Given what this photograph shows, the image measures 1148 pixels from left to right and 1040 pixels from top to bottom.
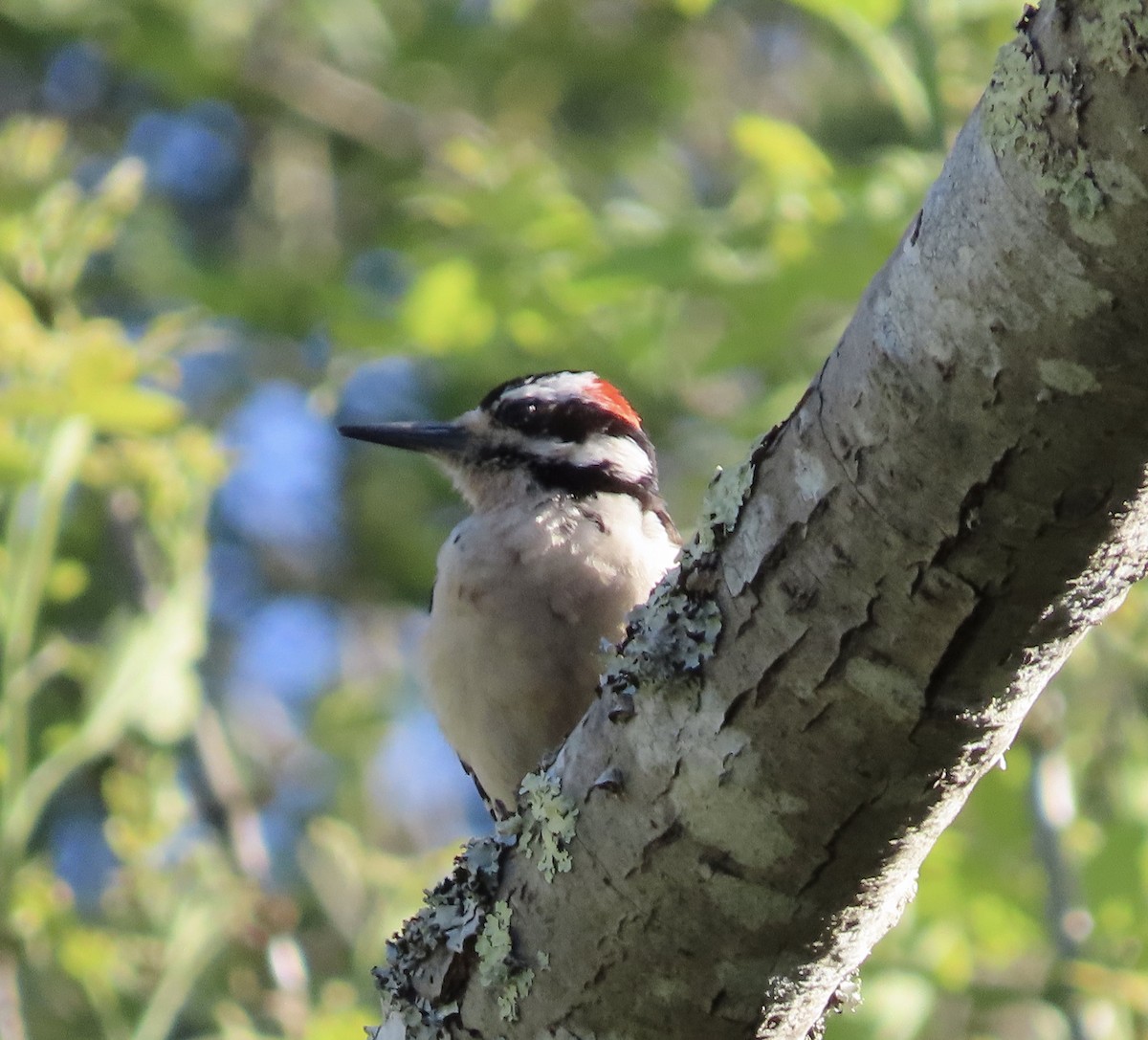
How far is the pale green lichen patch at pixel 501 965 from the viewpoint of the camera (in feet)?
6.95

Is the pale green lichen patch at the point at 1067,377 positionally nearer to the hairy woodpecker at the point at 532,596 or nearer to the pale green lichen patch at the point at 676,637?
the pale green lichen patch at the point at 676,637

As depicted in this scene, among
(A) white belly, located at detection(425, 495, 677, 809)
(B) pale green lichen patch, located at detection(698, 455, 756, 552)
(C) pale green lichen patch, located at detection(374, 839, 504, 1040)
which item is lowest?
(C) pale green lichen patch, located at detection(374, 839, 504, 1040)

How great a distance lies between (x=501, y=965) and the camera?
213cm

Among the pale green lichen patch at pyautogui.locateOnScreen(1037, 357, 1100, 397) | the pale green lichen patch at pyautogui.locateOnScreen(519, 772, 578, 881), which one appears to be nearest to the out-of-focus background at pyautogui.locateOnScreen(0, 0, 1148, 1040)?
the pale green lichen patch at pyautogui.locateOnScreen(519, 772, 578, 881)

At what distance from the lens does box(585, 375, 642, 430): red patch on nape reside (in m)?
3.98

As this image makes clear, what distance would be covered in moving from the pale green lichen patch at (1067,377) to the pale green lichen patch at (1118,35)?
0.27 meters

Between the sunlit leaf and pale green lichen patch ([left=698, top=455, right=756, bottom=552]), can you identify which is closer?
pale green lichen patch ([left=698, top=455, right=756, bottom=552])

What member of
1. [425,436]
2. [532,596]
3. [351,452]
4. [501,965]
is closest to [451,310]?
[425,436]

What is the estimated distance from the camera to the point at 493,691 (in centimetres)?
327

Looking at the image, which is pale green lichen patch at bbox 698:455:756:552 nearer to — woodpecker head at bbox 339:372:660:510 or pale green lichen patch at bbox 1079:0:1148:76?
pale green lichen patch at bbox 1079:0:1148:76

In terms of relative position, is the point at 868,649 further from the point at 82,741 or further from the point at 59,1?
the point at 59,1

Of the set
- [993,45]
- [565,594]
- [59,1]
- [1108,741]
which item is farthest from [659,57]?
[565,594]

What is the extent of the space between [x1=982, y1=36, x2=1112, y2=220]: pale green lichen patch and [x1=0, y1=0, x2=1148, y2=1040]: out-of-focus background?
193 centimetres

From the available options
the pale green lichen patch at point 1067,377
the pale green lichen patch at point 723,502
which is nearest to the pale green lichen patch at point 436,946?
the pale green lichen patch at point 723,502
